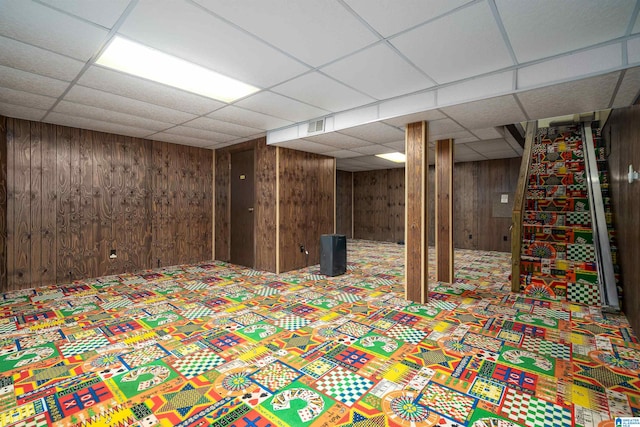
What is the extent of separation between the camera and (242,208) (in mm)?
6734

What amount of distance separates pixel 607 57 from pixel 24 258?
308 inches

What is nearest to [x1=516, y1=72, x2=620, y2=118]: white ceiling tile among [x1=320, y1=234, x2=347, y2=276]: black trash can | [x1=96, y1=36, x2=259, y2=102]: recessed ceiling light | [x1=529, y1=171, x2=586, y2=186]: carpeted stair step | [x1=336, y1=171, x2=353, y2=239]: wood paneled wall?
[x1=529, y1=171, x2=586, y2=186]: carpeted stair step

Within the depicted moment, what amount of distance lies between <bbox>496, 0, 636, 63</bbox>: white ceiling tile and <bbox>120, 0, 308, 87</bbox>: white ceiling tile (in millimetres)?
1820

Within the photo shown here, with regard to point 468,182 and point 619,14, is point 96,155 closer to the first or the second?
point 619,14

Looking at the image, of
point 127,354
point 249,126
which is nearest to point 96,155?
point 249,126

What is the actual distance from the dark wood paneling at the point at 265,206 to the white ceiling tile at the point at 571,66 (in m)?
4.32

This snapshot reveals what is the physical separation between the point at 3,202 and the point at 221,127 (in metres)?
3.49

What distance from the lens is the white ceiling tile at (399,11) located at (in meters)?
2.04

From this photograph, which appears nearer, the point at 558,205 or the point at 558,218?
the point at 558,218

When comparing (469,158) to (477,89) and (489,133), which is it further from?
(477,89)

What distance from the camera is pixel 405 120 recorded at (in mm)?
4145

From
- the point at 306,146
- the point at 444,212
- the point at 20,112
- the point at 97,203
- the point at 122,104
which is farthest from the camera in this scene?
the point at 306,146

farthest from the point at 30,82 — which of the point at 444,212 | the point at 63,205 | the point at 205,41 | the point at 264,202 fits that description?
the point at 444,212

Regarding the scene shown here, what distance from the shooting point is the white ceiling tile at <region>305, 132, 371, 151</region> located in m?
5.09
